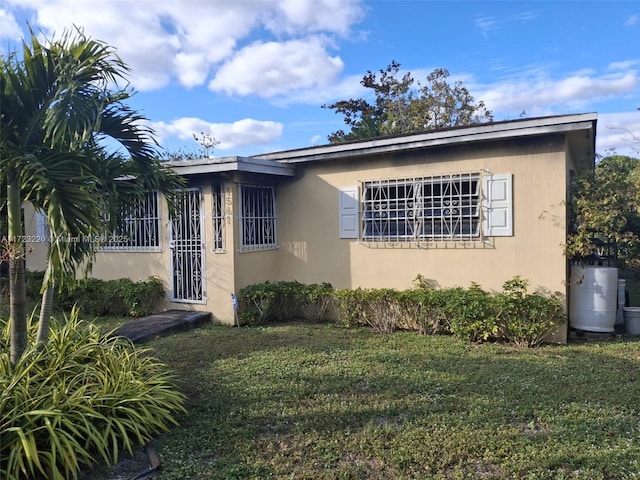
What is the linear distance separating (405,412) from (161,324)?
16.6 ft

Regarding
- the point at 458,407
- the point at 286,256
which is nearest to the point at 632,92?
the point at 286,256

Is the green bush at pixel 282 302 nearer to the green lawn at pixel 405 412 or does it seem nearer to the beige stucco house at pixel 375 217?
the beige stucco house at pixel 375 217

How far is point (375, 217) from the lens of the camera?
8.23m

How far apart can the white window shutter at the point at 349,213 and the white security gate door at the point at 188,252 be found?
106 inches

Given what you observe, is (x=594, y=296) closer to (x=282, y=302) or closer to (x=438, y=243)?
(x=438, y=243)

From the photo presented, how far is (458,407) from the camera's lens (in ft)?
13.8

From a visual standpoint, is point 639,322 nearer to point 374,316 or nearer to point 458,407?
point 374,316

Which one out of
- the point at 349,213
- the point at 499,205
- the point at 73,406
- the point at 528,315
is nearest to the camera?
the point at 73,406

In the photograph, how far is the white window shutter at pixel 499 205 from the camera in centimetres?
705

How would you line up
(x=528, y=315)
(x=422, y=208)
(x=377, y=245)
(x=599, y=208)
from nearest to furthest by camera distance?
(x=528, y=315)
(x=599, y=208)
(x=422, y=208)
(x=377, y=245)

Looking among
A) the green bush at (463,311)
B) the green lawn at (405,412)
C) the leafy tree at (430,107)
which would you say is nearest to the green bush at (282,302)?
the green bush at (463,311)

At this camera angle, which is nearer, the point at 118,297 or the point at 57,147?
the point at 57,147

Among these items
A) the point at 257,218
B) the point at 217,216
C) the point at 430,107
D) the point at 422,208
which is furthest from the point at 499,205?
the point at 430,107

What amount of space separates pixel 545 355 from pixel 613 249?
9.77 feet
